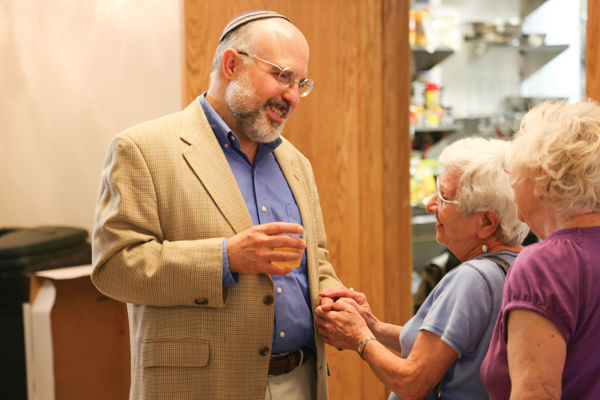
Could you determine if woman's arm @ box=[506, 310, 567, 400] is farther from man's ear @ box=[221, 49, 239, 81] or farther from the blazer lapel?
man's ear @ box=[221, 49, 239, 81]

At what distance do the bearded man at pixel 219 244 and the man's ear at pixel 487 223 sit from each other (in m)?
0.51

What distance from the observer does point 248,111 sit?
1.90m

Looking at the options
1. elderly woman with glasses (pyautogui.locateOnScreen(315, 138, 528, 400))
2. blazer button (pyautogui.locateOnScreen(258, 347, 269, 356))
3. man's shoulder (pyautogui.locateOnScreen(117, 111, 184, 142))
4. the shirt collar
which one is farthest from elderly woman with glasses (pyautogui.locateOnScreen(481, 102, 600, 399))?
man's shoulder (pyautogui.locateOnScreen(117, 111, 184, 142))

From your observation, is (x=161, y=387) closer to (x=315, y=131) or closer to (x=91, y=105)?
(x=315, y=131)

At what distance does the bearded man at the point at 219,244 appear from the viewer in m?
1.66

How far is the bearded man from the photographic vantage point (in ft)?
5.45

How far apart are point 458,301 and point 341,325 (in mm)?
413

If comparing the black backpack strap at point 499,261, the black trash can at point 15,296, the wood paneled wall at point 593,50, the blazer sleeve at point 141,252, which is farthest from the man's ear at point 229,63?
the black trash can at point 15,296

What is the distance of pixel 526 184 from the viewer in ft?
4.29

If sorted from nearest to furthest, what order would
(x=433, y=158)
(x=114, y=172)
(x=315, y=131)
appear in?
1. (x=114, y=172)
2. (x=315, y=131)
3. (x=433, y=158)

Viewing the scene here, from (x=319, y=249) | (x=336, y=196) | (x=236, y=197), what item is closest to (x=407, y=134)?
(x=336, y=196)

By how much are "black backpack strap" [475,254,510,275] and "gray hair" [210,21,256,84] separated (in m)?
0.92

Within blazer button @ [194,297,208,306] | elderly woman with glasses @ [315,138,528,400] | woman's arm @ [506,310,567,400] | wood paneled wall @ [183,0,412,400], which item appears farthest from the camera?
wood paneled wall @ [183,0,412,400]

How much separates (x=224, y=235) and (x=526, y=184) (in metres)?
0.84
